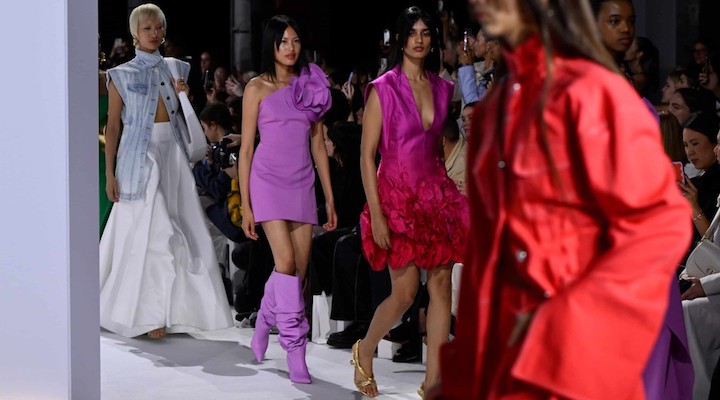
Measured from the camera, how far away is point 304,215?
5.20 metres

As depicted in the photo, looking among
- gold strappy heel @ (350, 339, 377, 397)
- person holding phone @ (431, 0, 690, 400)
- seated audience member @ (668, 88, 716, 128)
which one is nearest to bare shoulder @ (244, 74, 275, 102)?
gold strappy heel @ (350, 339, 377, 397)

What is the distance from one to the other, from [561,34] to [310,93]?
341cm

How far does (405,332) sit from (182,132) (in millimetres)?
1531

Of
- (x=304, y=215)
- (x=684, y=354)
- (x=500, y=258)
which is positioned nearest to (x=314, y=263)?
(x=304, y=215)

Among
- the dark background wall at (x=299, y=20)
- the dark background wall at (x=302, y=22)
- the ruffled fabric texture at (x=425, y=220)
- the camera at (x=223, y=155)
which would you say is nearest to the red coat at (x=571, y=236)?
the ruffled fabric texture at (x=425, y=220)

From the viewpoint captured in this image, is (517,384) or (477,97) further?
(477,97)

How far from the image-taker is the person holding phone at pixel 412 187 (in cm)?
457

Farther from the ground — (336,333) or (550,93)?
(550,93)

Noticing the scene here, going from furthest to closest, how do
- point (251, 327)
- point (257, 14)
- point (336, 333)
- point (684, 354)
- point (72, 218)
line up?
1. point (257, 14)
2. point (251, 327)
3. point (336, 333)
4. point (72, 218)
5. point (684, 354)

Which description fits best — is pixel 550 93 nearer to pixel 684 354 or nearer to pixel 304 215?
pixel 684 354

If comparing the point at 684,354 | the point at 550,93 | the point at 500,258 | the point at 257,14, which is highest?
the point at 257,14

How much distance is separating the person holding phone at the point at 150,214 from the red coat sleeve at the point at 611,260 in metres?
4.39

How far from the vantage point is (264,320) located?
5.33 metres

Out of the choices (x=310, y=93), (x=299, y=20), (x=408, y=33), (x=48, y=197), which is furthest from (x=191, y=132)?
(x=299, y=20)
